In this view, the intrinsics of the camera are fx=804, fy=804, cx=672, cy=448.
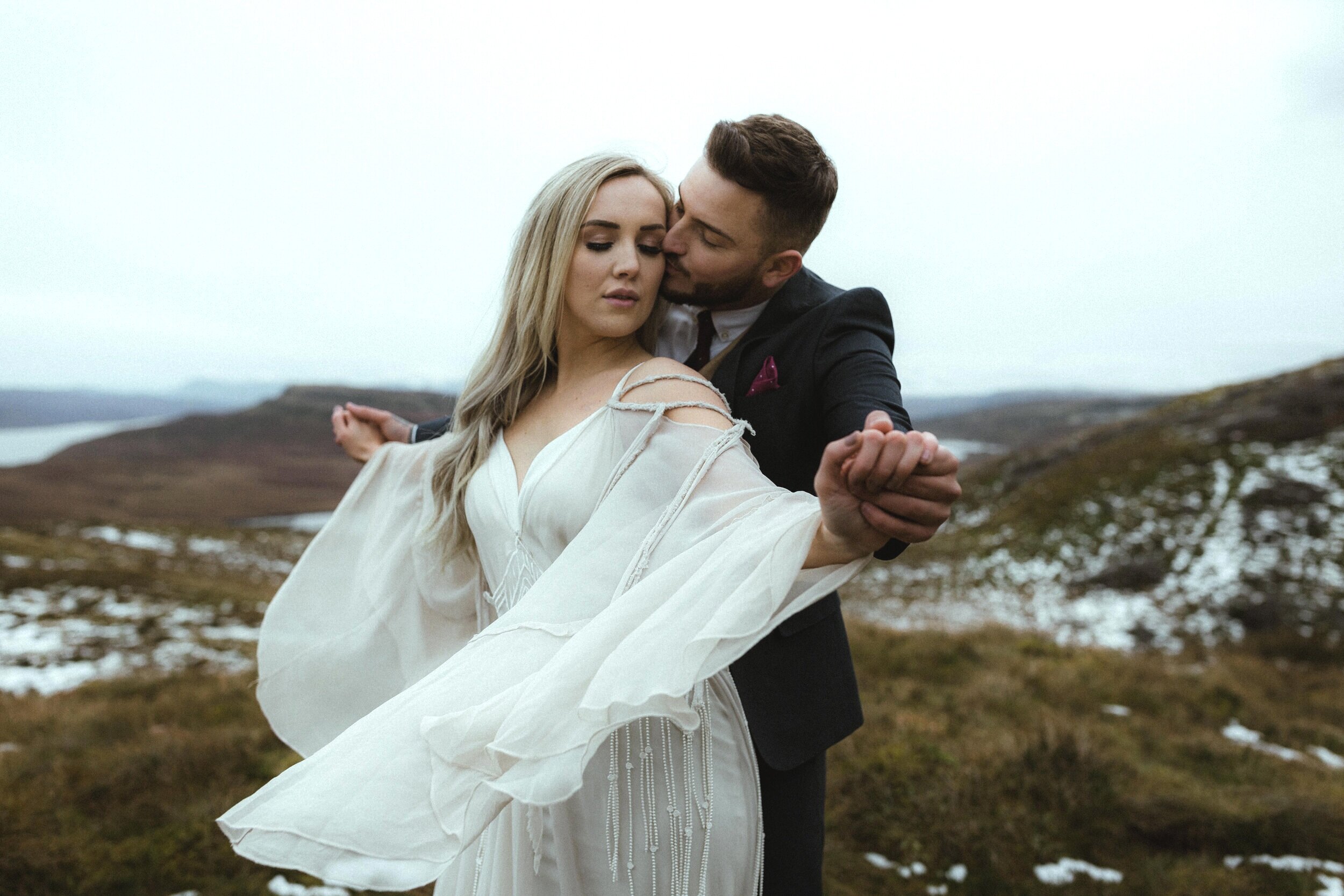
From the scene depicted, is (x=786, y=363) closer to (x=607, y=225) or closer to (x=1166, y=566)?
(x=607, y=225)

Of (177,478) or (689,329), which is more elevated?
(689,329)

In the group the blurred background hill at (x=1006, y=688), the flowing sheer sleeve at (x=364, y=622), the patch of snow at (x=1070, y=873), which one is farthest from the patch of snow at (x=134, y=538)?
the patch of snow at (x=1070, y=873)

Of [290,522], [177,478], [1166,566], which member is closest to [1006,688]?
[1166,566]

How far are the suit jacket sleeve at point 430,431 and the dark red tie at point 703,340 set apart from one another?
3.45 feet

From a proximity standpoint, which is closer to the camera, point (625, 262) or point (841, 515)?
point (841, 515)

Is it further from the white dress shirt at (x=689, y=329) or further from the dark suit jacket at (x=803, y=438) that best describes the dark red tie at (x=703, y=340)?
the dark suit jacket at (x=803, y=438)

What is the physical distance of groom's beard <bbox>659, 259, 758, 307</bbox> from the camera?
82.0 inches

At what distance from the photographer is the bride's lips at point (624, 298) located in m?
2.09

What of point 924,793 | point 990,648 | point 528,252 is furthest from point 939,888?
point 990,648

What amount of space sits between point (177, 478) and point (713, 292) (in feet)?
91.8

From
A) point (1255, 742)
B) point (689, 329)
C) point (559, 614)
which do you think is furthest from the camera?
point (1255, 742)

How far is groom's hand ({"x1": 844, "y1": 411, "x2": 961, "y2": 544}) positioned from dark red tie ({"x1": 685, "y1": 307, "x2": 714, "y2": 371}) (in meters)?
1.03

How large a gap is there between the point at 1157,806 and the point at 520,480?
Result: 4365mm

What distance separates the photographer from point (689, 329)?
2.37m
